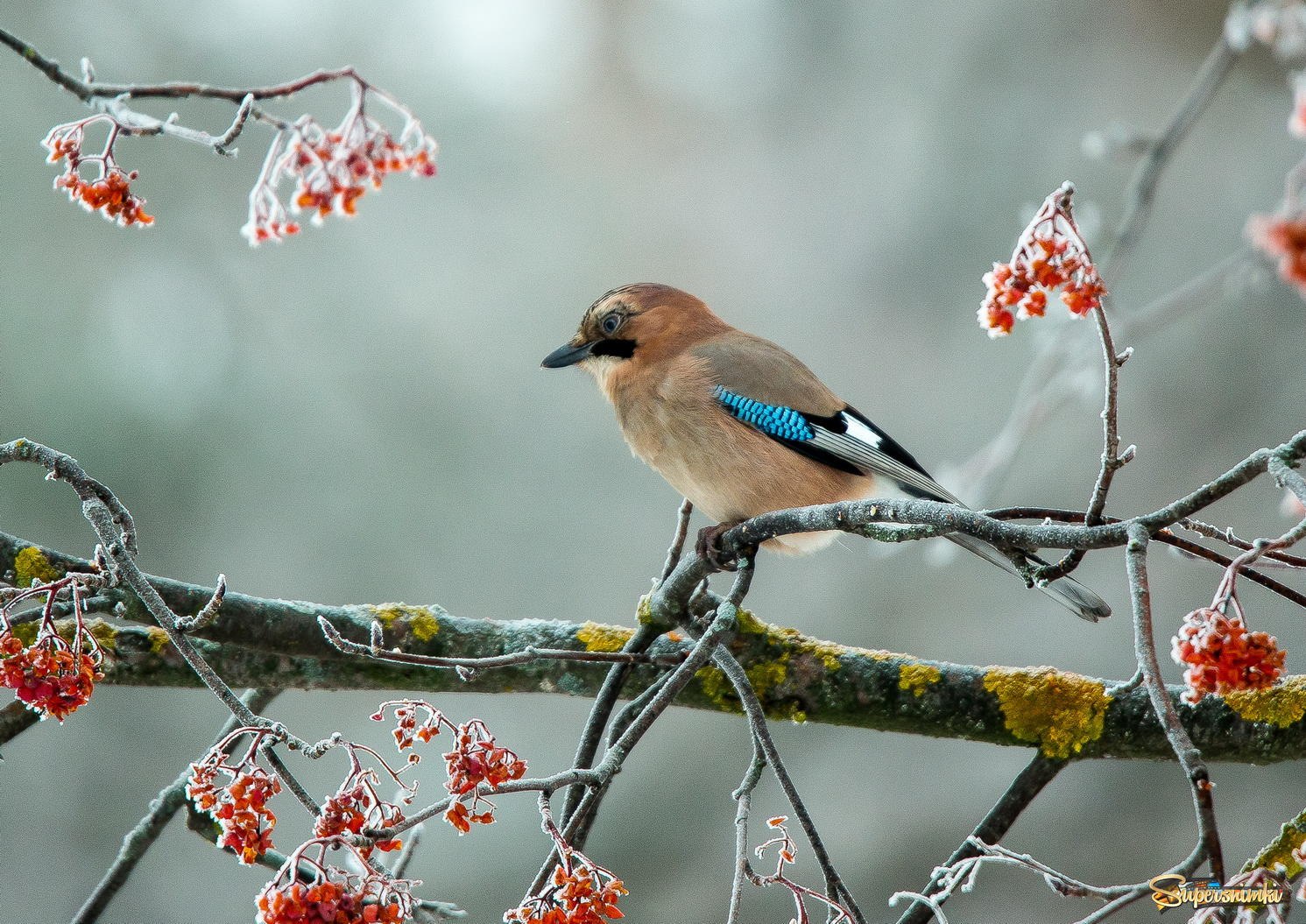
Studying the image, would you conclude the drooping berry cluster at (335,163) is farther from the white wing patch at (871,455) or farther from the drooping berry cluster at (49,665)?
the white wing patch at (871,455)

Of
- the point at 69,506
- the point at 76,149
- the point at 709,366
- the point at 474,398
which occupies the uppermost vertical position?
the point at 474,398

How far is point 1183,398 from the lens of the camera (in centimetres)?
572

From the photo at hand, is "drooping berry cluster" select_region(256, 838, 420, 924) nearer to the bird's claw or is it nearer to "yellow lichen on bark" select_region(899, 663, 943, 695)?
the bird's claw

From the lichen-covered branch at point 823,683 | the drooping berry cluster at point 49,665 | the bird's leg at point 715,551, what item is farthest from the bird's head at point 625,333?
the drooping berry cluster at point 49,665

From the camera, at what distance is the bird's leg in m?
2.59

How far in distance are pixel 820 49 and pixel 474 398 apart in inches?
106

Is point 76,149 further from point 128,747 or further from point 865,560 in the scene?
point 865,560

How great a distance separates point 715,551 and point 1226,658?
4.64 ft

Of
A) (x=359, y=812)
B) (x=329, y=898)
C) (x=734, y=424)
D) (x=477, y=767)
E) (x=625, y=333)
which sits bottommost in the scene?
(x=329, y=898)

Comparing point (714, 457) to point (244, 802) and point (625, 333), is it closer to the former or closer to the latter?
point (625, 333)

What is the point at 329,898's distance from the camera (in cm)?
135

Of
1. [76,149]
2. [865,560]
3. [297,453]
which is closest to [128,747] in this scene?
[297,453]

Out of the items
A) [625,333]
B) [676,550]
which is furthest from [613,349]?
[676,550]

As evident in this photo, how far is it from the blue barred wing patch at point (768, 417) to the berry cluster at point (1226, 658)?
205cm
